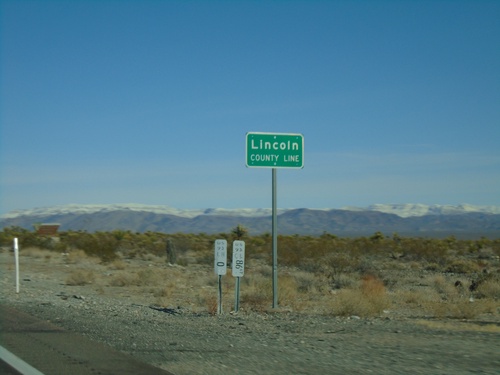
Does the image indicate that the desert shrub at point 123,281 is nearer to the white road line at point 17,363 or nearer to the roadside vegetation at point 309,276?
the roadside vegetation at point 309,276

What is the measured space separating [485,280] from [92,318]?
16662 millimetres

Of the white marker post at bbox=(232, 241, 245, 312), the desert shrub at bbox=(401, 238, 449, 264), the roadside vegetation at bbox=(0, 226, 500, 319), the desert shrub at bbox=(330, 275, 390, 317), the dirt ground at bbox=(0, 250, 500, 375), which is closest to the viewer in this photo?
the dirt ground at bbox=(0, 250, 500, 375)

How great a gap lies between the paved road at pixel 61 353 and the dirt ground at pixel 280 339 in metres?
0.37

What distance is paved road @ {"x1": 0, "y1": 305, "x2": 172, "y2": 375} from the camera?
9.77m

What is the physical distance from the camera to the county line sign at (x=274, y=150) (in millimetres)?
18317

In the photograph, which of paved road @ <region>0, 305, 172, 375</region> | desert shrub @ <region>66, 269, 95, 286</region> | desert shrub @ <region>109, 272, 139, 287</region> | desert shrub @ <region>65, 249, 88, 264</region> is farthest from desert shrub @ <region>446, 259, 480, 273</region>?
paved road @ <region>0, 305, 172, 375</region>

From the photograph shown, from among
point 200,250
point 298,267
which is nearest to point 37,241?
point 200,250

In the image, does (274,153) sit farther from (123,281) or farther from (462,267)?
(462,267)

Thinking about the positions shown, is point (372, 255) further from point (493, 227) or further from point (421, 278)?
point (493, 227)

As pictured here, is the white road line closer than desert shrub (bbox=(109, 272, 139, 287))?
Yes

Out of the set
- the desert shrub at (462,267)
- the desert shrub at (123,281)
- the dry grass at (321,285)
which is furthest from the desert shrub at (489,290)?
the desert shrub at (123,281)

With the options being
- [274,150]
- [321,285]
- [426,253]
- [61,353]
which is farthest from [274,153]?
[426,253]

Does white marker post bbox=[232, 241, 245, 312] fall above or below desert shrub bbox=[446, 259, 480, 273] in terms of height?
above

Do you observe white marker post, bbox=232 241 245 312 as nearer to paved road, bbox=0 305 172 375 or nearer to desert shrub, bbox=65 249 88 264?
paved road, bbox=0 305 172 375
